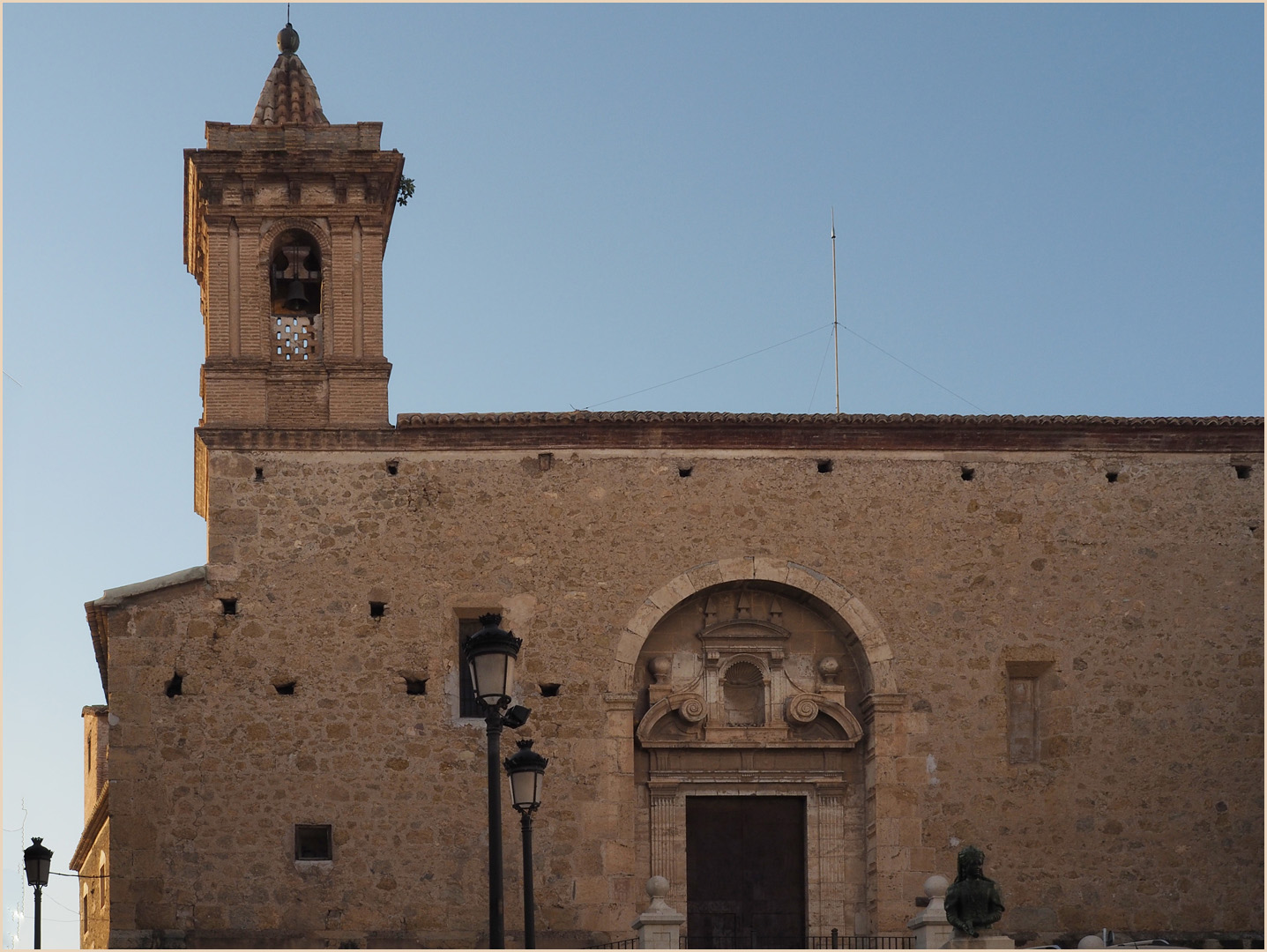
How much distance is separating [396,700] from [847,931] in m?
5.71

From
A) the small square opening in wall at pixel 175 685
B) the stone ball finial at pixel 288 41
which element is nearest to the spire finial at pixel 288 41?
the stone ball finial at pixel 288 41

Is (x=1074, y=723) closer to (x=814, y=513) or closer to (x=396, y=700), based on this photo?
(x=814, y=513)

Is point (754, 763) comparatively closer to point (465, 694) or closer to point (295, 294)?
point (465, 694)

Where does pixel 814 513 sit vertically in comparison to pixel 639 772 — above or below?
above

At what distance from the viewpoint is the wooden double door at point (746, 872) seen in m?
23.7

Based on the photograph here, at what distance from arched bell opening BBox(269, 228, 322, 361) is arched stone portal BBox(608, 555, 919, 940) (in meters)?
5.12

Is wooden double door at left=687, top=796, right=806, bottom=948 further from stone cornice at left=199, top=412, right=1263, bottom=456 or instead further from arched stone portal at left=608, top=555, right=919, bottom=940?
stone cornice at left=199, top=412, right=1263, bottom=456

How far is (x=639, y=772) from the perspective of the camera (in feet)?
78.6

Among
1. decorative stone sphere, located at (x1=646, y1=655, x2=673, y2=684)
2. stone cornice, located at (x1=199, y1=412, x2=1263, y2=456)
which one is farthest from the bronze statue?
stone cornice, located at (x1=199, y1=412, x2=1263, y2=456)

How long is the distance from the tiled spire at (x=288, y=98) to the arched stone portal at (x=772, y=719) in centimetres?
743

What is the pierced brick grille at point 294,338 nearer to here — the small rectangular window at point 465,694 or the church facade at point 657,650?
the church facade at point 657,650

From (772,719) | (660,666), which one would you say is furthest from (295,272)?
(772,719)

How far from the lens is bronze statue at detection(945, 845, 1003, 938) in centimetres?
1908

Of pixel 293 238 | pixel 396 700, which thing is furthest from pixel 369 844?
pixel 293 238
